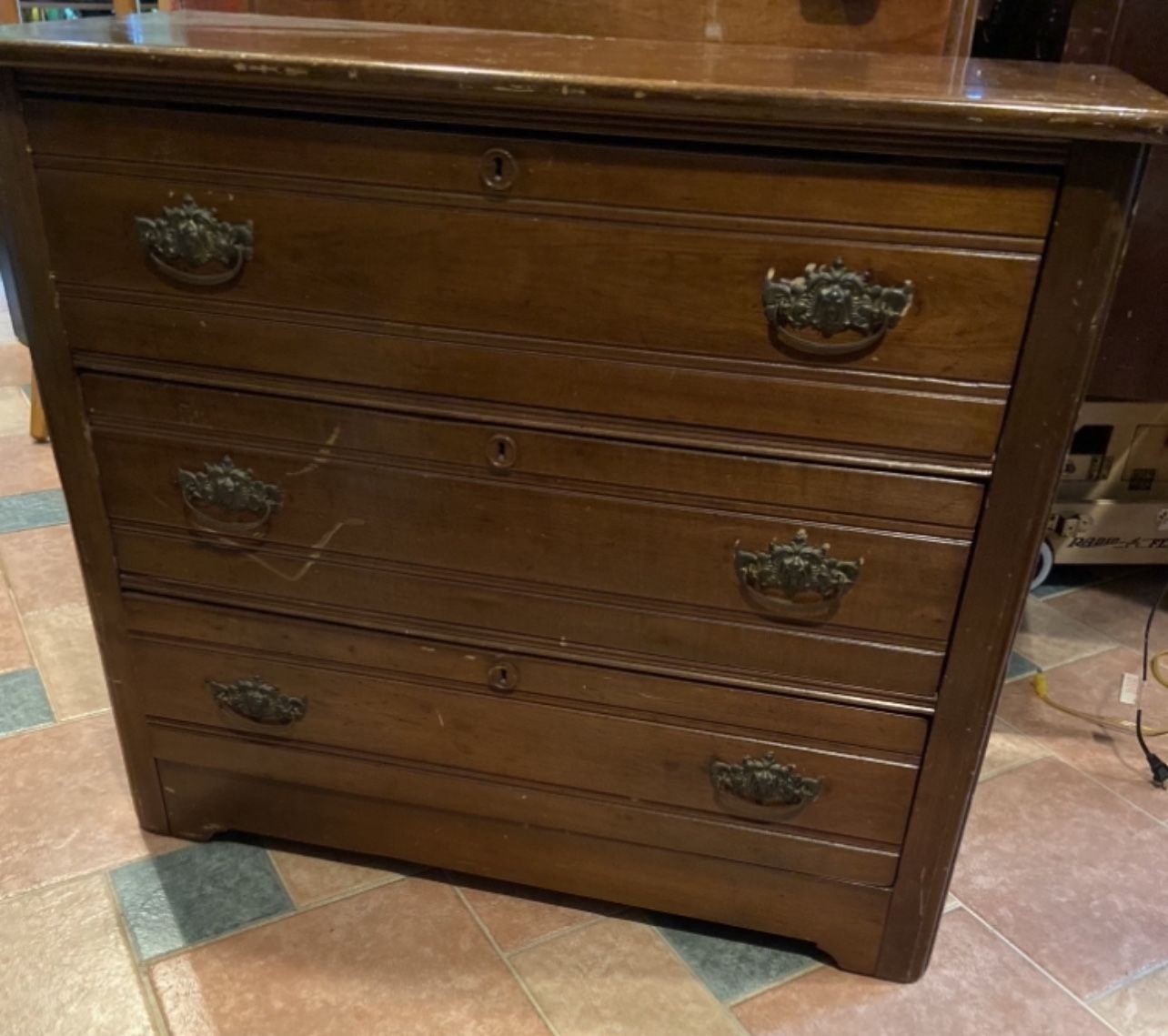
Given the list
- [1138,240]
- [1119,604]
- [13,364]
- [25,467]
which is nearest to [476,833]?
[1138,240]

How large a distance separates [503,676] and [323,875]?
15.4 inches

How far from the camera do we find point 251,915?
1.21 metres

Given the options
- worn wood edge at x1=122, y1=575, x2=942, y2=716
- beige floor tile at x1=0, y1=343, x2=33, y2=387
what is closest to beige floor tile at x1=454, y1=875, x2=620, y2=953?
worn wood edge at x1=122, y1=575, x2=942, y2=716

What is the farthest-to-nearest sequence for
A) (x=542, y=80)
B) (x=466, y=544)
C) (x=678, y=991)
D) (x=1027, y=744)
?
(x=1027, y=744) → (x=678, y=991) → (x=466, y=544) → (x=542, y=80)

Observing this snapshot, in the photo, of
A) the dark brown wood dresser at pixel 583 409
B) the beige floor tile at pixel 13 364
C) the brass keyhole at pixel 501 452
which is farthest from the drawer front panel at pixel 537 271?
the beige floor tile at pixel 13 364

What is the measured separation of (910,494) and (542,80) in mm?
456

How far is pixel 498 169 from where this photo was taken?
0.88 m

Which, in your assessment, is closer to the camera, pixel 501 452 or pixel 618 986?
pixel 501 452

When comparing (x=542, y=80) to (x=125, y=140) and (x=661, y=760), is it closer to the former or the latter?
(x=125, y=140)

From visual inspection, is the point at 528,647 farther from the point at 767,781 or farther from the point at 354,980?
the point at 354,980

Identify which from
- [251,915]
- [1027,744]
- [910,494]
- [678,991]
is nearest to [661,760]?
[678,991]

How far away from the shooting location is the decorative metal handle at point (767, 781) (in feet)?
3.50

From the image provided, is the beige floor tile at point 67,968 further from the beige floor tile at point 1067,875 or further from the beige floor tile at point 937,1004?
the beige floor tile at point 1067,875

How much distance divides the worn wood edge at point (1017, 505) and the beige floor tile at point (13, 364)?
2.29 meters
